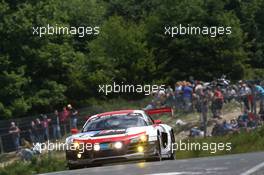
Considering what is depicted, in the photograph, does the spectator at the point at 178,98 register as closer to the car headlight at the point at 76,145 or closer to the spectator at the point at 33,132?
the spectator at the point at 33,132

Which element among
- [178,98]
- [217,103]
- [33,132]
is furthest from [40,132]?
→ [217,103]

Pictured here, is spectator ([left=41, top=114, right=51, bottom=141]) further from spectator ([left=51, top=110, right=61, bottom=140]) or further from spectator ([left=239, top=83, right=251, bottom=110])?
spectator ([left=239, top=83, right=251, bottom=110])

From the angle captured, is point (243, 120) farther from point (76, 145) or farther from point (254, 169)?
point (254, 169)

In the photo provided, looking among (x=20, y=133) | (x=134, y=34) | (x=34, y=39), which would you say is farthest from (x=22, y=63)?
(x=20, y=133)

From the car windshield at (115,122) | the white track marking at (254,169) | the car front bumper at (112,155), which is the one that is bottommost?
the car front bumper at (112,155)

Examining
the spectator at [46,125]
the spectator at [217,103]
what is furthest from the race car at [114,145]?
the spectator at [46,125]

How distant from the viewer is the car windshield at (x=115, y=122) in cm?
1480

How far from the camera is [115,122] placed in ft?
49.1

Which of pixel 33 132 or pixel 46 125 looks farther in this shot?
pixel 46 125

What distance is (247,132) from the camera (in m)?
21.3

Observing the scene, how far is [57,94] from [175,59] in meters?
7.50

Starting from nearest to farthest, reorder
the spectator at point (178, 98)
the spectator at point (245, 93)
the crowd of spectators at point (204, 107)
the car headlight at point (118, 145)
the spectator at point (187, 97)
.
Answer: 1. the car headlight at point (118, 145)
2. the crowd of spectators at point (204, 107)
3. the spectator at point (245, 93)
4. the spectator at point (187, 97)
5. the spectator at point (178, 98)

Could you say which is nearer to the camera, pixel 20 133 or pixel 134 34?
pixel 20 133

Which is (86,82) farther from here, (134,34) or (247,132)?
(247,132)
